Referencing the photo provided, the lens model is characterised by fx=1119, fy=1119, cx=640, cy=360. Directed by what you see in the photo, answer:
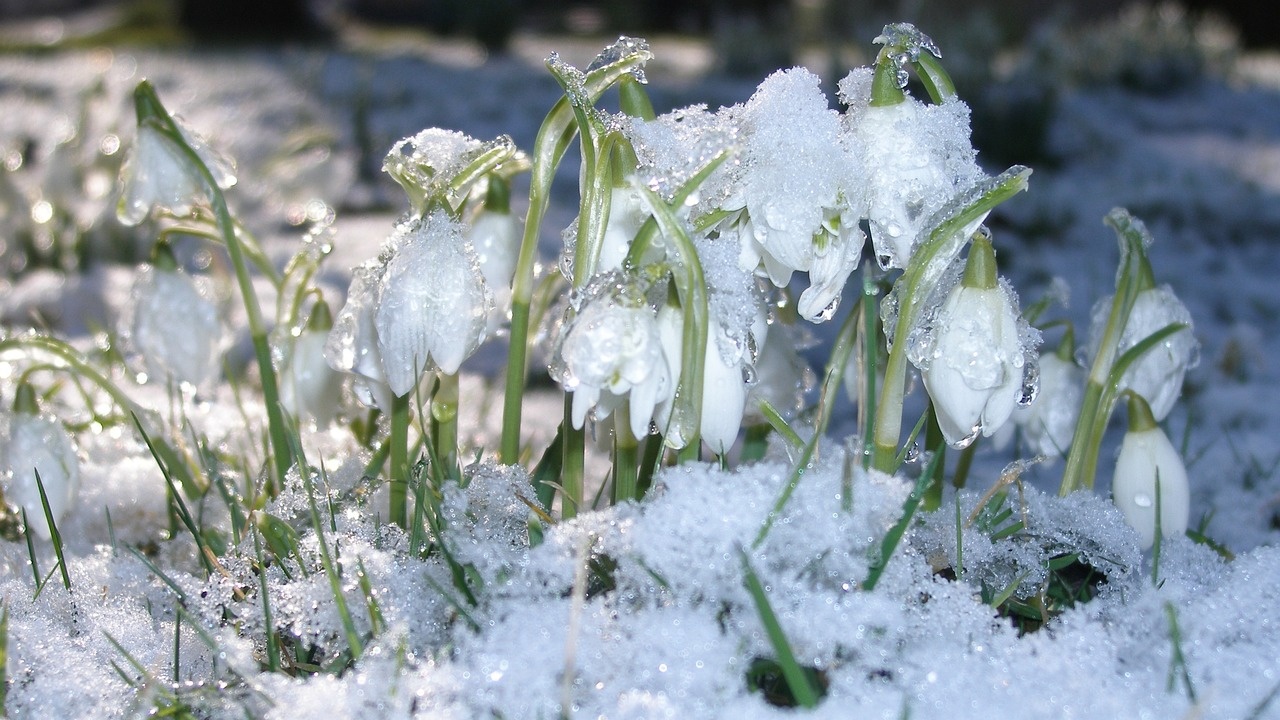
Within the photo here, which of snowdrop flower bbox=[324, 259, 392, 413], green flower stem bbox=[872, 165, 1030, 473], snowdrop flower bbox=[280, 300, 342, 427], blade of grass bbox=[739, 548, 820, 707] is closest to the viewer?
blade of grass bbox=[739, 548, 820, 707]

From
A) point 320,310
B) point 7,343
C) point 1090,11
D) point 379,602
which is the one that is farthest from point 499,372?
point 1090,11

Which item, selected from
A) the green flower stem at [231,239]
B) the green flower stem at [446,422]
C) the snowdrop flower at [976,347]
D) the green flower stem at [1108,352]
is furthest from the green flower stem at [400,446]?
the green flower stem at [1108,352]

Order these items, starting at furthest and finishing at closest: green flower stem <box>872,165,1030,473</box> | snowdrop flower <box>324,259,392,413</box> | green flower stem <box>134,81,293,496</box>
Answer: green flower stem <box>134,81,293,496</box> → snowdrop flower <box>324,259,392,413</box> → green flower stem <box>872,165,1030,473</box>

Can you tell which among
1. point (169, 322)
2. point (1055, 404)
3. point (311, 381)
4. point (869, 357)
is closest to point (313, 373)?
point (311, 381)

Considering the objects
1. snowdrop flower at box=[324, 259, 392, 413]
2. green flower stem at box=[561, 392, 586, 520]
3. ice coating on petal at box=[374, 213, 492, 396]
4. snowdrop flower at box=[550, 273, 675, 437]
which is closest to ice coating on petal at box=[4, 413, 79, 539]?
snowdrop flower at box=[324, 259, 392, 413]

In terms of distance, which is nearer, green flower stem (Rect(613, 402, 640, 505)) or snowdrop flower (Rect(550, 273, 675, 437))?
snowdrop flower (Rect(550, 273, 675, 437))

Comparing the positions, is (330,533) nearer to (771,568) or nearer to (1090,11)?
(771,568)

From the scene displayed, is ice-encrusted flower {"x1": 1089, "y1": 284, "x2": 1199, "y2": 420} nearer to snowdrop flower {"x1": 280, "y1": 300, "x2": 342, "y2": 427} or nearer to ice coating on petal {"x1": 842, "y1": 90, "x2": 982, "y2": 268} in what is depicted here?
ice coating on petal {"x1": 842, "y1": 90, "x2": 982, "y2": 268}
